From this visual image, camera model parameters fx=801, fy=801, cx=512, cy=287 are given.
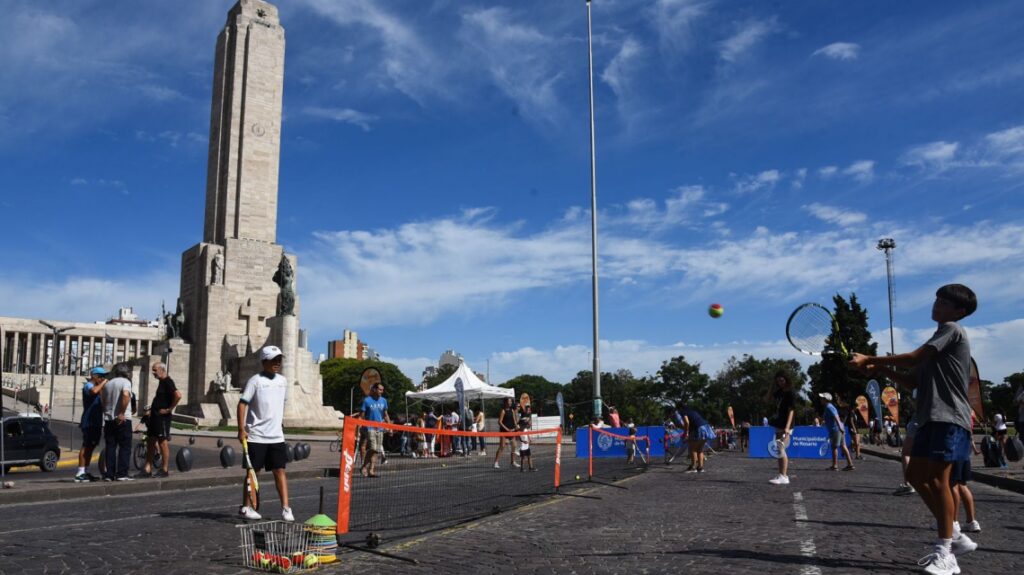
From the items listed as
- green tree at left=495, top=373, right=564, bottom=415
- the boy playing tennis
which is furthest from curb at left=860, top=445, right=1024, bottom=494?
green tree at left=495, top=373, right=564, bottom=415

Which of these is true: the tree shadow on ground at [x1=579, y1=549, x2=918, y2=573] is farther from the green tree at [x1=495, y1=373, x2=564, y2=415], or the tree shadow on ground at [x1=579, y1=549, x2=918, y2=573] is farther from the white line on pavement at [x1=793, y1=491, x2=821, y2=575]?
the green tree at [x1=495, y1=373, x2=564, y2=415]

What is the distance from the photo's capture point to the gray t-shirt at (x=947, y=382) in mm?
5359

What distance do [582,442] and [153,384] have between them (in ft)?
109

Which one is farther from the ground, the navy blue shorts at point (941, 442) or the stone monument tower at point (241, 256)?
the stone monument tower at point (241, 256)

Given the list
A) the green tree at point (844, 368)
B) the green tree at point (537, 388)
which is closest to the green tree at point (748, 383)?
the green tree at point (844, 368)

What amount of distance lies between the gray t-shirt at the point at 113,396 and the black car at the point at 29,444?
5.97 metres

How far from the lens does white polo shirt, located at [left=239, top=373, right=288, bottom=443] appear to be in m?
7.97

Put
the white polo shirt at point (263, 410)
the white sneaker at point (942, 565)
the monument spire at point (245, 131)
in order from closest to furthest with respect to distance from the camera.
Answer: the white sneaker at point (942, 565) → the white polo shirt at point (263, 410) → the monument spire at point (245, 131)

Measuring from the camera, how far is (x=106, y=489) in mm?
11773

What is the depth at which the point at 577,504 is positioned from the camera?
9797 mm

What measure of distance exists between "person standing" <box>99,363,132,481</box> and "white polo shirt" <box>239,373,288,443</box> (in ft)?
16.2

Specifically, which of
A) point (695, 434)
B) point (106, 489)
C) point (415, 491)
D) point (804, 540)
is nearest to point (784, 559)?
point (804, 540)

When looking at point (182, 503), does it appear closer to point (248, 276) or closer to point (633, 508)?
point (633, 508)

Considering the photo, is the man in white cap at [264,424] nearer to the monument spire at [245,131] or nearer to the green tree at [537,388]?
the monument spire at [245,131]
